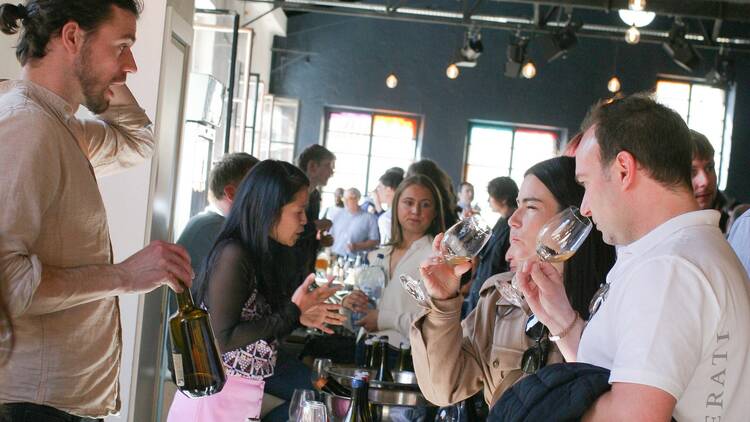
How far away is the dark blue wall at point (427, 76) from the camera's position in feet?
48.6

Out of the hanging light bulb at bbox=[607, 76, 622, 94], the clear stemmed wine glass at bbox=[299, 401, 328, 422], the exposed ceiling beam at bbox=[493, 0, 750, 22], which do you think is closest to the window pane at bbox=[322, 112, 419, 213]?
the hanging light bulb at bbox=[607, 76, 622, 94]

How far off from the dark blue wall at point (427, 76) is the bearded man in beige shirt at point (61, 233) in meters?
13.0

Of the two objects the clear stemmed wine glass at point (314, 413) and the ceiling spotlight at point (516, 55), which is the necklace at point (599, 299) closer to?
the clear stemmed wine glass at point (314, 413)

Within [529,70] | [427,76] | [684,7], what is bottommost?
[529,70]

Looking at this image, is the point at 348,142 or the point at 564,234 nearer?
the point at 564,234

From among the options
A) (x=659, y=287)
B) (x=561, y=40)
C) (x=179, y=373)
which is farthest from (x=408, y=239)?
(x=561, y=40)

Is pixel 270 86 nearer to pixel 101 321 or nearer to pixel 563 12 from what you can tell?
pixel 563 12

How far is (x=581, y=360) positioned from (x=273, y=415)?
73.2 inches

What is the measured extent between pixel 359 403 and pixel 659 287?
3.08 ft

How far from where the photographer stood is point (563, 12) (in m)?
13.4

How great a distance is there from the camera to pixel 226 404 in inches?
107

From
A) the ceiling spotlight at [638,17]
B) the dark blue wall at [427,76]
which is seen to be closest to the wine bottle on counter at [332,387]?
the ceiling spotlight at [638,17]

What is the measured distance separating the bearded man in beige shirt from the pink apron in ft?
2.48

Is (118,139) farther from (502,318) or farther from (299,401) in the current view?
(502,318)
